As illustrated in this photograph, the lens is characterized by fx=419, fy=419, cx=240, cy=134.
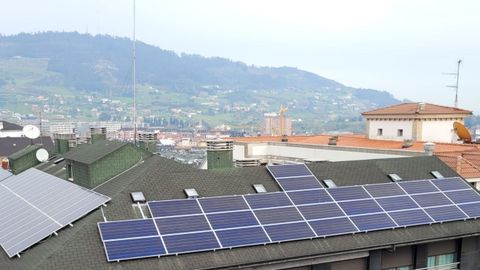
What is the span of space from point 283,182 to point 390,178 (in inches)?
295

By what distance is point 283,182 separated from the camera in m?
23.8

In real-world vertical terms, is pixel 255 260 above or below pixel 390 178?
below

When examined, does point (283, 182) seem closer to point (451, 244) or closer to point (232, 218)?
point (232, 218)

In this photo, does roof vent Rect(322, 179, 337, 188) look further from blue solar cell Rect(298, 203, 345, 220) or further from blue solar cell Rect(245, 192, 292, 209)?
blue solar cell Rect(245, 192, 292, 209)

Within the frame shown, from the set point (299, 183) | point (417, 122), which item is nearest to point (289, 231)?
point (299, 183)

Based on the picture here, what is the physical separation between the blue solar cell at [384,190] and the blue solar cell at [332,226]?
3813 mm

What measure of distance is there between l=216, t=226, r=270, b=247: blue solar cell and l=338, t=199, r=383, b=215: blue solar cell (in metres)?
5.55

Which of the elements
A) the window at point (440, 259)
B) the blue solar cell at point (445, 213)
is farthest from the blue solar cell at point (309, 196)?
the window at point (440, 259)

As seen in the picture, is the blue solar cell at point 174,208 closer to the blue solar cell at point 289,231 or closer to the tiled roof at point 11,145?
the blue solar cell at point 289,231

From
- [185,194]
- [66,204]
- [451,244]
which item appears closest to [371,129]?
[451,244]

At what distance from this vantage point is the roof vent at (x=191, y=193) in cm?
2105

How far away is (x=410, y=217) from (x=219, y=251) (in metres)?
11.1

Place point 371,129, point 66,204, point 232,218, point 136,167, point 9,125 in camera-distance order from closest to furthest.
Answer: point 232,218 < point 66,204 < point 136,167 < point 371,129 < point 9,125

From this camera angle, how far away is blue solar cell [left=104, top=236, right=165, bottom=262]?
1627 cm
